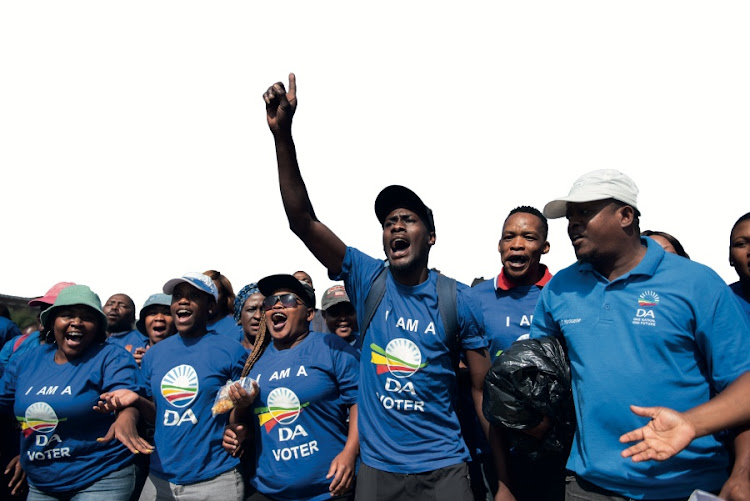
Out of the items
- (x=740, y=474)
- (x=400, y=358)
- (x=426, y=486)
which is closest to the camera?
(x=740, y=474)

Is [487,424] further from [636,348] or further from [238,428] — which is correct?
[238,428]

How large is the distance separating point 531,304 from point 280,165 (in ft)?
6.78

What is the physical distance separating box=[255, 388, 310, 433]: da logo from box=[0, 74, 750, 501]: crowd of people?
1 cm

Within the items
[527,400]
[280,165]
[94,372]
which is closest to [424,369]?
[527,400]

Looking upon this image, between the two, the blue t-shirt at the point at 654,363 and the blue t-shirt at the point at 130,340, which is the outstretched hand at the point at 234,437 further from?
the blue t-shirt at the point at 130,340

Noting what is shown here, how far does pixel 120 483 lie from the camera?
4.58m

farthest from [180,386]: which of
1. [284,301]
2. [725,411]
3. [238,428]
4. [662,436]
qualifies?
[725,411]

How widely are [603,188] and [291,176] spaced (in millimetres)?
1747

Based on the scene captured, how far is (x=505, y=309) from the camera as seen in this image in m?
4.29

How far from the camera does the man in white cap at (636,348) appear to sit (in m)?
2.66

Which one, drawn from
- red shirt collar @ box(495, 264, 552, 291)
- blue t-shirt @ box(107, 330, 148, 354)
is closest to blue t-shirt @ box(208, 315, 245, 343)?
blue t-shirt @ box(107, 330, 148, 354)

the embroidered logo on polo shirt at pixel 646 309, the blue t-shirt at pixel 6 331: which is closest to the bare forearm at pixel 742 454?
the embroidered logo on polo shirt at pixel 646 309

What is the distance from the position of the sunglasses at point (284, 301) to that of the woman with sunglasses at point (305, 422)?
196 mm

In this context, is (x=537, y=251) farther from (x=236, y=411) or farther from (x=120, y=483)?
(x=120, y=483)
